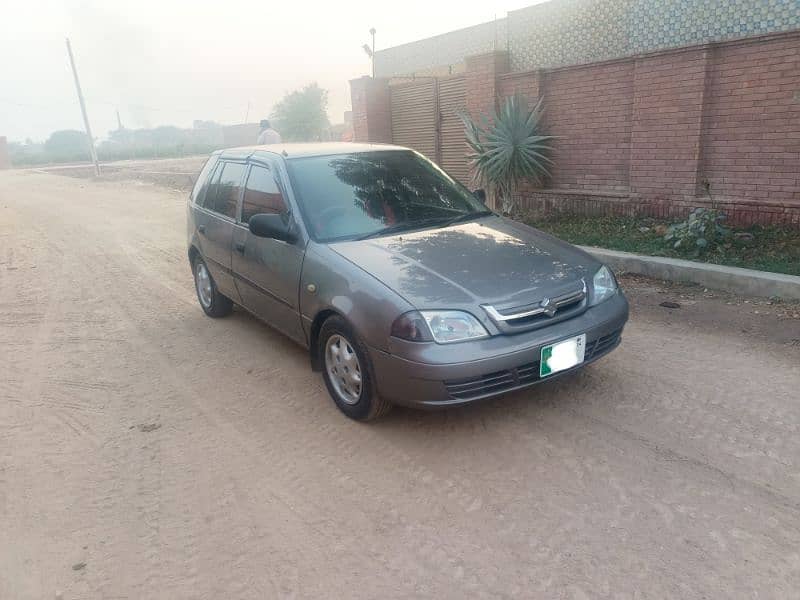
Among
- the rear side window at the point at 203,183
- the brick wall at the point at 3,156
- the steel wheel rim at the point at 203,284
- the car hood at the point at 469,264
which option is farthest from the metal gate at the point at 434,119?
the brick wall at the point at 3,156

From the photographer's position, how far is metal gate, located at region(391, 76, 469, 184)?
38.4ft

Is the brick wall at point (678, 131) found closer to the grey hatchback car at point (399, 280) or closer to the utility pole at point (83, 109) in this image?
the grey hatchback car at point (399, 280)

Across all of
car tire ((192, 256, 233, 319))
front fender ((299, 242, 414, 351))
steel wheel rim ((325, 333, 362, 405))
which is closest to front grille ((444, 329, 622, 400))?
front fender ((299, 242, 414, 351))

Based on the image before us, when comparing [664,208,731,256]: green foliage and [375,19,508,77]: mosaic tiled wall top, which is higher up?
[375,19,508,77]: mosaic tiled wall top

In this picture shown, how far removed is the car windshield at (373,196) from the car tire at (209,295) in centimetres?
189

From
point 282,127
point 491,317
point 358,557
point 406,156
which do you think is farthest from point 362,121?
point 282,127

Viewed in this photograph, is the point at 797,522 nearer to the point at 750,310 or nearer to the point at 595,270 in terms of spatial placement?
the point at 595,270

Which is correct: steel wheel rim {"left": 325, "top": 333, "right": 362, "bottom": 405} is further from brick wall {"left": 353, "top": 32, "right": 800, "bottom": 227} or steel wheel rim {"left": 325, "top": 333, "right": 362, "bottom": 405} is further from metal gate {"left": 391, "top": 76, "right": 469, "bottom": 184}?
metal gate {"left": 391, "top": 76, "right": 469, "bottom": 184}

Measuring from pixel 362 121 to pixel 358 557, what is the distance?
11922 millimetres

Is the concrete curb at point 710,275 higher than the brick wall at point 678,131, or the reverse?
the brick wall at point 678,131

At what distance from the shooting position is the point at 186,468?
355 centimetres

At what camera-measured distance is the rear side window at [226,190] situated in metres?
5.35

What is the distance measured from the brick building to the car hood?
13.4 ft

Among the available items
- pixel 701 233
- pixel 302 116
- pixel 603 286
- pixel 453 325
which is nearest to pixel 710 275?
pixel 701 233
